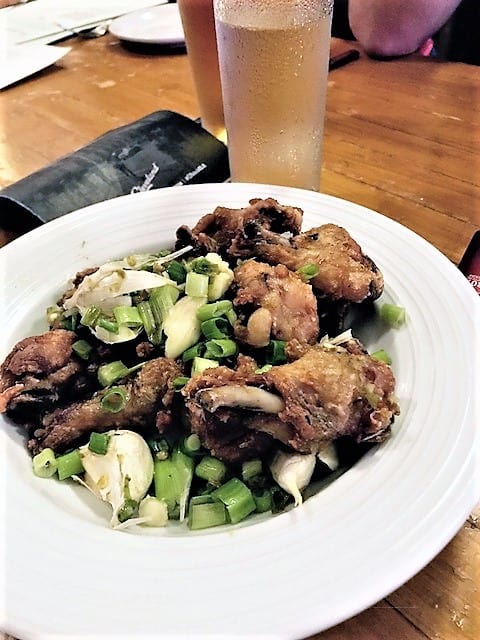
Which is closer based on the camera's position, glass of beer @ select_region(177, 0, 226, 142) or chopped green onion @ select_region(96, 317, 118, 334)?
chopped green onion @ select_region(96, 317, 118, 334)

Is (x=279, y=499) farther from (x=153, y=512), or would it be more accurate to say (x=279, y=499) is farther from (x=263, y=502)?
(x=153, y=512)

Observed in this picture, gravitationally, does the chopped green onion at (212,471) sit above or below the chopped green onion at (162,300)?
below

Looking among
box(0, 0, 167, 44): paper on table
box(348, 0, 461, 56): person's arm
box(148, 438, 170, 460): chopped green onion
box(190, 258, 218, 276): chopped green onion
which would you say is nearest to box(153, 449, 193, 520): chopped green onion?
box(148, 438, 170, 460): chopped green onion

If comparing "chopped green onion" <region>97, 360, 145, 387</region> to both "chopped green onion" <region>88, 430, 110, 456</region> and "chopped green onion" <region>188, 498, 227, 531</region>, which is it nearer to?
"chopped green onion" <region>88, 430, 110, 456</region>

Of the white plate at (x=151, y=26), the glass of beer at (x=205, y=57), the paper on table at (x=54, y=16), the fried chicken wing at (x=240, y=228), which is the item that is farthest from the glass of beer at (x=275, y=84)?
the paper on table at (x=54, y=16)

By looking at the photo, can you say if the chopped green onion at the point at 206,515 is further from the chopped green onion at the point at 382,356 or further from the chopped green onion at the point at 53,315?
the chopped green onion at the point at 53,315

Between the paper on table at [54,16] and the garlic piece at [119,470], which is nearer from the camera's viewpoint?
the garlic piece at [119,470]

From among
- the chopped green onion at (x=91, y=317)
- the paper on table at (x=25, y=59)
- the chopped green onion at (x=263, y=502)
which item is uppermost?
the chopped green onion at (x=91, y=317)

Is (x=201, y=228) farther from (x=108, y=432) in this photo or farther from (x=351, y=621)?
(x=351, y=621)
